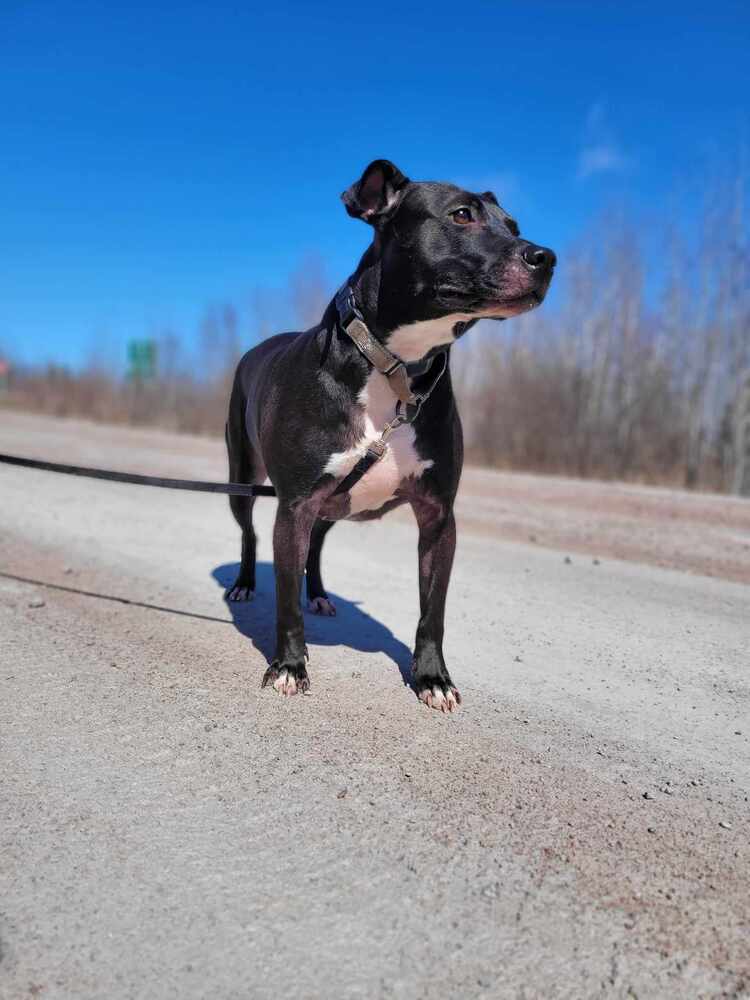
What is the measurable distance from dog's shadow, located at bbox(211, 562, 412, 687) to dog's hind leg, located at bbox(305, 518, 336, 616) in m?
0.05

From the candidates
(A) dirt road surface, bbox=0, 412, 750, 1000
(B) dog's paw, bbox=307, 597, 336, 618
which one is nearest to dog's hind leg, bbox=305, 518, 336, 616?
(B) dog's paw, bbox=307, 597, 336, 618

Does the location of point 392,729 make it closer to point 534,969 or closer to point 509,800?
point 509,800

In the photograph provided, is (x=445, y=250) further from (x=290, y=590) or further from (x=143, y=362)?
(x=143, y=362)

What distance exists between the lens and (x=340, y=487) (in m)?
3.37

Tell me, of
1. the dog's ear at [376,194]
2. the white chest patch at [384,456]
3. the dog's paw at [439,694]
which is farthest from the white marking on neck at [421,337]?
the dog's paw at [439,694]

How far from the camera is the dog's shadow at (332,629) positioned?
3999 millimetres

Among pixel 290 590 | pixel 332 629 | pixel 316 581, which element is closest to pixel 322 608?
pixel 316 581

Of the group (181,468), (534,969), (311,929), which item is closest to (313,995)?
(311,929)

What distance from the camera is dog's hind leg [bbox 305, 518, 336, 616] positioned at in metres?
4.63

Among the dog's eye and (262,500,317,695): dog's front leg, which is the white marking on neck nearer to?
the dog's eye

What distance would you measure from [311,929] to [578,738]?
4.98 feet

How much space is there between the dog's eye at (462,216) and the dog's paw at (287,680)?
6.17 ft

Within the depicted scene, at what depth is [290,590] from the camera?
135 inches

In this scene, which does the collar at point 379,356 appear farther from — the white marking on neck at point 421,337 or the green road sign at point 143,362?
the green road sign at point 143,362
